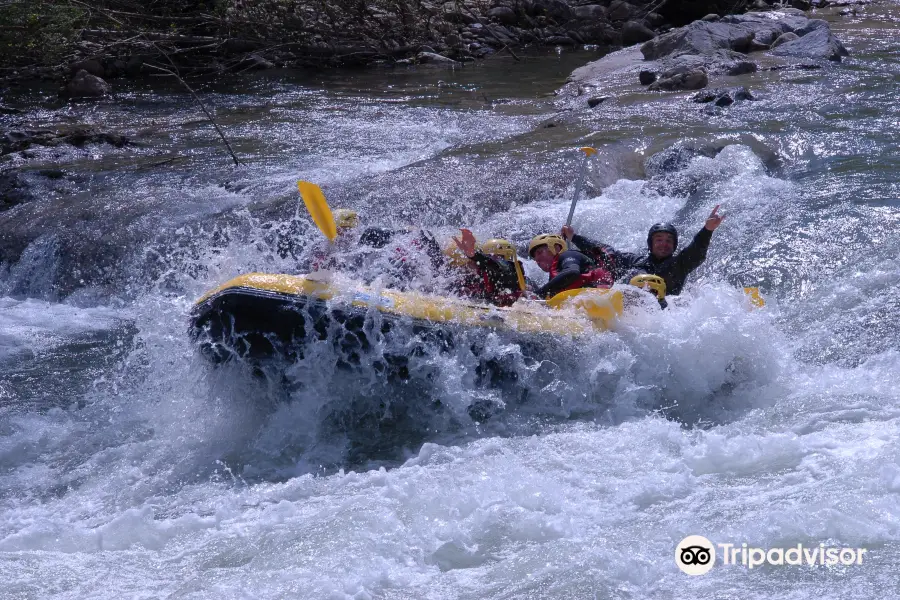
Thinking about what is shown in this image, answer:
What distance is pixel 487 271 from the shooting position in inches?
210

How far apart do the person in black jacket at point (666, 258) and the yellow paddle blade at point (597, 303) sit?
0.74 meters

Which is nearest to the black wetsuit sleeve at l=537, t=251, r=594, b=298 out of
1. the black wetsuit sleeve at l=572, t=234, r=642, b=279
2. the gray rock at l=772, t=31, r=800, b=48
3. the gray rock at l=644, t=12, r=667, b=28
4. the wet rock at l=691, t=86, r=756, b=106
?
the black wetsuit sleeve at l=572, t=234, r=642, b=279

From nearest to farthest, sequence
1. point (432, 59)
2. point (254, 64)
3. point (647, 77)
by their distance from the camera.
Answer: point (647, 77), point (254, 64), point (432, 59)

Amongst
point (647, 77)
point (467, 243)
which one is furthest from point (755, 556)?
point (647, 77)

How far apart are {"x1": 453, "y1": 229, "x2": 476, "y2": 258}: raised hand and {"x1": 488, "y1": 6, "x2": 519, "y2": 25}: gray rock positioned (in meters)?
13.1

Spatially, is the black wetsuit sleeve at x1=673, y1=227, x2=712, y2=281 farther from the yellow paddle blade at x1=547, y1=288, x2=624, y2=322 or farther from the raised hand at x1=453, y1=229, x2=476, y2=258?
the raised hand at x1=453, y1=229, x2=476, y2=258

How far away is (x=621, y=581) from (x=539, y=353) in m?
1.68

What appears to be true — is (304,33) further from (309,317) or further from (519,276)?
(309,317)

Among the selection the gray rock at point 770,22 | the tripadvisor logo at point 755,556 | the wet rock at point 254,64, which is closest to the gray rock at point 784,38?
the gray rock at point 770,22

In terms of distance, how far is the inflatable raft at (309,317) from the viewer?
460 cm

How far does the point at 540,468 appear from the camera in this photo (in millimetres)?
4172

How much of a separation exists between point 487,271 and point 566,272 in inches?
18.8

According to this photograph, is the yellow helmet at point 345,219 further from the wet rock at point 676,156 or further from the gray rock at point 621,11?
the gray rock at point 621,11

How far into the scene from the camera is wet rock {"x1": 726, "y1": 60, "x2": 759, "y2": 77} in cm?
1215
